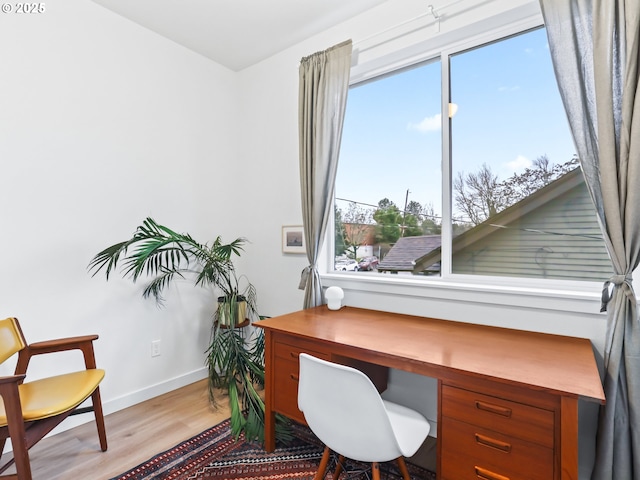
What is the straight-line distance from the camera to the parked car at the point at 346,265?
255 centimetres

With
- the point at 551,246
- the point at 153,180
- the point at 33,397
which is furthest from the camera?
the point at 153,180

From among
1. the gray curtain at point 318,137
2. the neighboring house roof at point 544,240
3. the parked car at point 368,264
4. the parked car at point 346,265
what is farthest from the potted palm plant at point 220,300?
the neighboring house roof at point 544,240

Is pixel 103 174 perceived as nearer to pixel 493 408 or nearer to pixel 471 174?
pixel 471 174

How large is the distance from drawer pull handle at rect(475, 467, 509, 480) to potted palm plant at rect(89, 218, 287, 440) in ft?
3.76

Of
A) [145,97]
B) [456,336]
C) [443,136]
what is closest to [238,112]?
[145,97]

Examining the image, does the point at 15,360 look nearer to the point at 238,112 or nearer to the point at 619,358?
the point at 238,112

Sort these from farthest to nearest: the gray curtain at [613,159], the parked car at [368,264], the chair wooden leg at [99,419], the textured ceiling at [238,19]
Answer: the parked car at [368,264] < the textured ceiling at [238,19] < the chair wooden leg at [99,419] < the gray curtain at [613,159]

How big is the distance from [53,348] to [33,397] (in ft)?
0.94

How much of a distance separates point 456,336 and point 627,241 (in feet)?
2.66

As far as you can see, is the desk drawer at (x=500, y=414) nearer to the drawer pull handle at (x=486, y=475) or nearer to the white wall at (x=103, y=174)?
the drawer pull handle at (x=486, y=475)

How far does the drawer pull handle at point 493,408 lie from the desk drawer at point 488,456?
0.08 metres

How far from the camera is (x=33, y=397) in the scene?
161 centimetres

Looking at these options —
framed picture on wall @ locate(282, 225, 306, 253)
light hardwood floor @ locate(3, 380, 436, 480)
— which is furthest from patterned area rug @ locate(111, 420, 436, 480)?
framed picture on wall @ locate(282, 225, 306, 253)

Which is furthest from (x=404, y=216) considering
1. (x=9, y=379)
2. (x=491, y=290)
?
(x=9, y=379)
